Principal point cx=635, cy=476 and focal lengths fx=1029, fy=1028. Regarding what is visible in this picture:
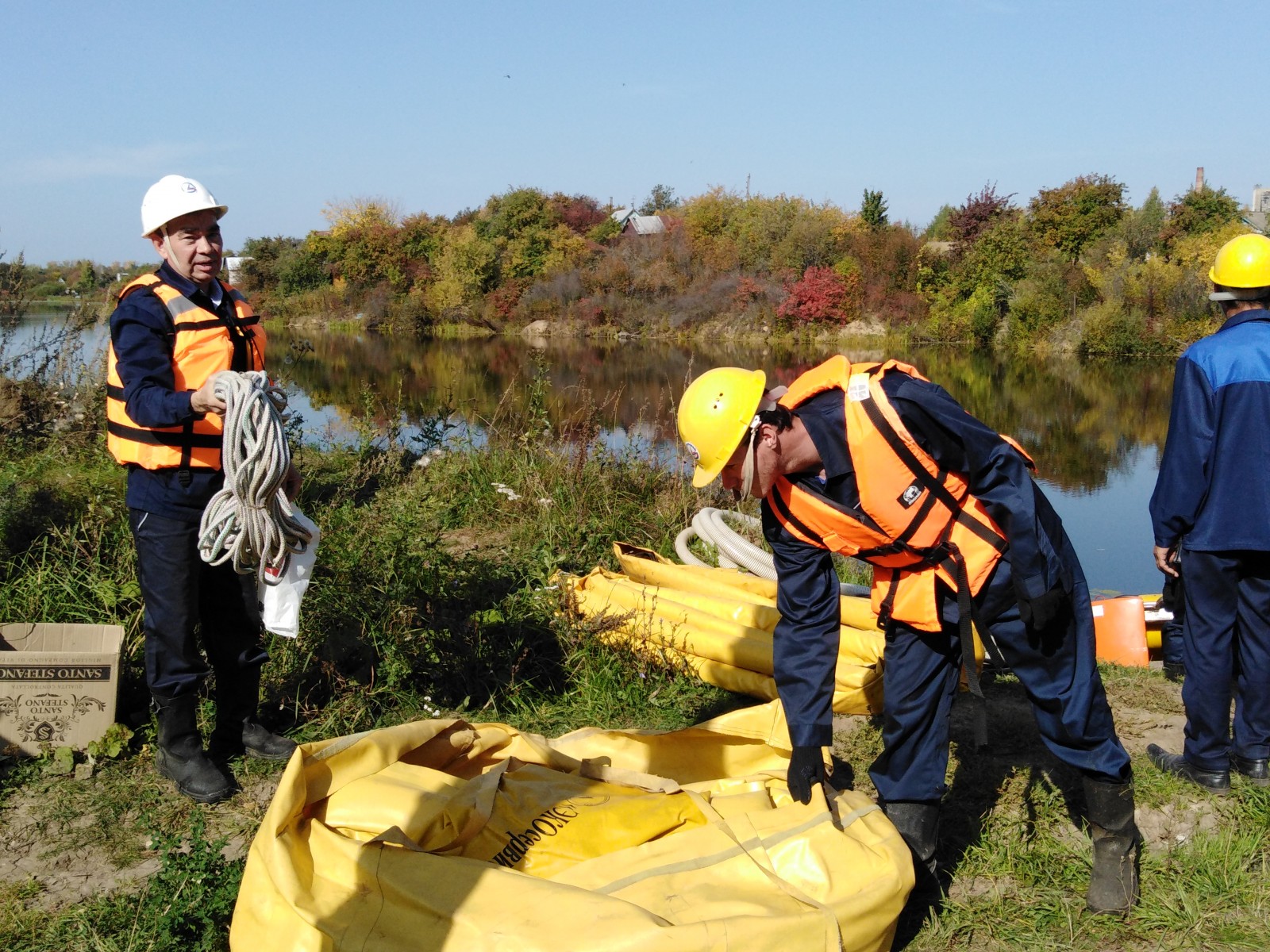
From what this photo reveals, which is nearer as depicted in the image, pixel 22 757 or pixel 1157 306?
pixel 22 757

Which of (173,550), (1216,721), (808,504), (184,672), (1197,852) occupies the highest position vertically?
(808,504)

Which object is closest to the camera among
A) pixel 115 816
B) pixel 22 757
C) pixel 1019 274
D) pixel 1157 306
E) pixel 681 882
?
pixel 681 882

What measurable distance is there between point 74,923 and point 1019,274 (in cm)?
3352

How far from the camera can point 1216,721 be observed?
3.80 meters

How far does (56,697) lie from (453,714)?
5.00ft

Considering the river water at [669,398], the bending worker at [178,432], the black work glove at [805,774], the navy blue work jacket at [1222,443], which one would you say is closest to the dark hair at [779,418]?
the black work glove at [805,774]

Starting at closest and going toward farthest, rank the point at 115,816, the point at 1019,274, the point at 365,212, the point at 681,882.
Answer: the point at 681,882
the point at 115,816
the point at 1019,274
the point at 365,212

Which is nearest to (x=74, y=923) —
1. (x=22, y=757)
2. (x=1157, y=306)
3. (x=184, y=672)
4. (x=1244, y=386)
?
(x=184, y=672)

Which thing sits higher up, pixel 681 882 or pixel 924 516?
pixel 924 516

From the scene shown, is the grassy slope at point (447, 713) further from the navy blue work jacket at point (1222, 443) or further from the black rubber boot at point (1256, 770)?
the navy blue work jacket at point (1222, 443)

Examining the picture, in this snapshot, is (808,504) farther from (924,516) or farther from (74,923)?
(74,923)

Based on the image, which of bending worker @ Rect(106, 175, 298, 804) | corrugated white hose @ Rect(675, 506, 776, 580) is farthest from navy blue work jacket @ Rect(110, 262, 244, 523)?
corrugated white hose @ Rect(675, 506, 776, 580)

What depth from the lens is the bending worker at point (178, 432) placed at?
136 inches

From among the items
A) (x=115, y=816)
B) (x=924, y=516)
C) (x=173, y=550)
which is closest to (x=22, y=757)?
(x=115, y=816)
